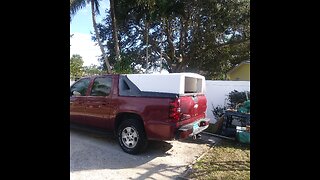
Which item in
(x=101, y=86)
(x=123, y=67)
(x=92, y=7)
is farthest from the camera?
(x=92, y=7)

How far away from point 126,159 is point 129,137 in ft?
1.61

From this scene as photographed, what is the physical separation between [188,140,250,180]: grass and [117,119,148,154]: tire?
120cm

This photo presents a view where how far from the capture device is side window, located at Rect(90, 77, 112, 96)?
6.07 metres

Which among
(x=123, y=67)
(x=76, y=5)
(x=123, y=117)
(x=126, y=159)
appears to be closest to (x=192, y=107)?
(x=123, y=117)

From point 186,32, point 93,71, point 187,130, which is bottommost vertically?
point 187,130

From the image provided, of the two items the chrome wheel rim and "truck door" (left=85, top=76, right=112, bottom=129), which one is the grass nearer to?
the chrome wheel rim

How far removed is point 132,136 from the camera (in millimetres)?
5488

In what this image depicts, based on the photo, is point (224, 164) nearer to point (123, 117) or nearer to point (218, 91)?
point (123, 117)

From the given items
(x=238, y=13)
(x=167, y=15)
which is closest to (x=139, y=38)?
(x=167, y=15)

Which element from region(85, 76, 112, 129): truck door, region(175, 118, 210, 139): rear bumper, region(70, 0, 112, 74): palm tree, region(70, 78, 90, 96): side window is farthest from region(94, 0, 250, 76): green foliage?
region(175, 118, 210, 139): rear bumper
